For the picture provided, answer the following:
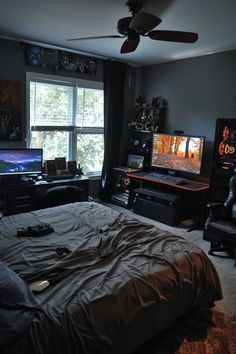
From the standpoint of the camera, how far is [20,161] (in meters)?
3.71

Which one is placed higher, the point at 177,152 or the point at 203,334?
the point at 177,152

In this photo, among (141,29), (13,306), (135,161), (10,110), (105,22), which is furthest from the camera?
(135,161)

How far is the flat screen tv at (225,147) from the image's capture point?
3.60 metres

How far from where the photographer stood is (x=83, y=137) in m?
4.74

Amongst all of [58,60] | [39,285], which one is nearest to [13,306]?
[39,285]

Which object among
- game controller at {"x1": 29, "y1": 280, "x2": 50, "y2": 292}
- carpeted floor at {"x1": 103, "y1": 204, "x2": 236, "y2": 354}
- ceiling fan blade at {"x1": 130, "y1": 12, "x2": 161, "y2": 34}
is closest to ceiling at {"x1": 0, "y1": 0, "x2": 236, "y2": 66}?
ceiling fan blade at {"x1": 130, "y1": 12, "x2": 161, "y2": 34}

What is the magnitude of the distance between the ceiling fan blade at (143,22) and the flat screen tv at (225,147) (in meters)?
1.78

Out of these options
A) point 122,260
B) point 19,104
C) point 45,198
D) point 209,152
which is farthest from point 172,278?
point 19,104

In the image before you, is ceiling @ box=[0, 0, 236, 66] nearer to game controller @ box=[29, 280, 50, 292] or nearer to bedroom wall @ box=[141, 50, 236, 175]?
bedroom wall @ box=[141, 50, 236, 175]

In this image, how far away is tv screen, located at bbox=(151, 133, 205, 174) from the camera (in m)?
4.04

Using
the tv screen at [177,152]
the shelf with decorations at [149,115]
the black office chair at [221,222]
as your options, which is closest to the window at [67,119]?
the shelf with decorations at [149,115]

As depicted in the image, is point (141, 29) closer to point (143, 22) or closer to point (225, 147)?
point (143, 22)

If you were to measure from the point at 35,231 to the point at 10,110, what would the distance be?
2.30 m

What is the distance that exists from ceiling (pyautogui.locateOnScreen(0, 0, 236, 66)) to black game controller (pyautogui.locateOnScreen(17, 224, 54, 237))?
1.99 metres
